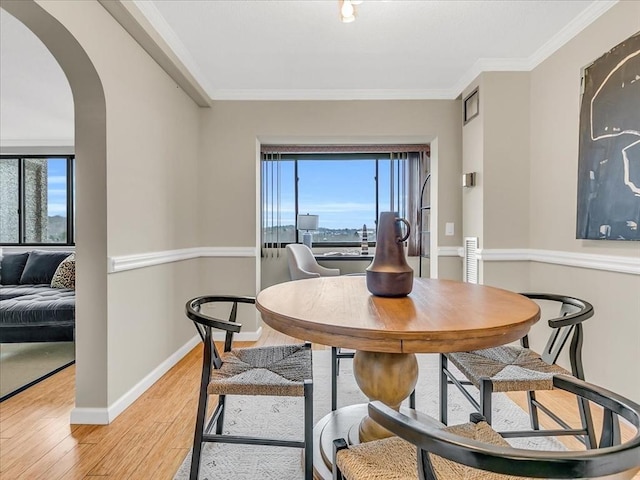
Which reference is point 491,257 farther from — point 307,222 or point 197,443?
point 197,443

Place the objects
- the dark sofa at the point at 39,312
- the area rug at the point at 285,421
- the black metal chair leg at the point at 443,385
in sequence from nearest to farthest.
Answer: the area rug at the point at 285,421 < the black metal chair leg at the point at 443,385 < the dark sofa at the point at 39,312

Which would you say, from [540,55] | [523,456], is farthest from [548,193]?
[523,456]

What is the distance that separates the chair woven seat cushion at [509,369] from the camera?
1.40 m

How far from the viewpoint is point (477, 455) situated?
23.7 inches

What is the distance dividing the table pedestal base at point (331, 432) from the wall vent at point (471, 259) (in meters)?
1.78

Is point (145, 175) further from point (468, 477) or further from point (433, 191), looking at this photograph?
point (433, 191)

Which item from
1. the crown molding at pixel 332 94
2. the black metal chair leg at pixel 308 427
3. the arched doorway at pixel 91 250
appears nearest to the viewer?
the black metal chair leg at pixel 308 427

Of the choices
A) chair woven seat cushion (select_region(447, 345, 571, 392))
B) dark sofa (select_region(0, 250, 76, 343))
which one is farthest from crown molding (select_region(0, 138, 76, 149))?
chair woven seat cushion (select_region(447, 345, 571, 392))

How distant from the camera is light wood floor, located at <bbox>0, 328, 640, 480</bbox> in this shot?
5.31ft

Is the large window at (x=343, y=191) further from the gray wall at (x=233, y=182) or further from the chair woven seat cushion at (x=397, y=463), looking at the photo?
the chair woven seat cushion at (x=397, y=463)

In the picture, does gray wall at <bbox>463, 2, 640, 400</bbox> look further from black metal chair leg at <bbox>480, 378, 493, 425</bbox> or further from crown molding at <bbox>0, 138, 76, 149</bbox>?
crown molding at <bbox>0, 138, 76, 149</bbox>

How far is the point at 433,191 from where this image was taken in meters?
3.75

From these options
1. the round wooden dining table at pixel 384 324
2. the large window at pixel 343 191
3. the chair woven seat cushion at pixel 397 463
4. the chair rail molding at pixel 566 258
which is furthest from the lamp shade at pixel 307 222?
the chair woven seat cushion at pixel 397 463

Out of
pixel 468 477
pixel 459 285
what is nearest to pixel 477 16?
pixel 459 285
